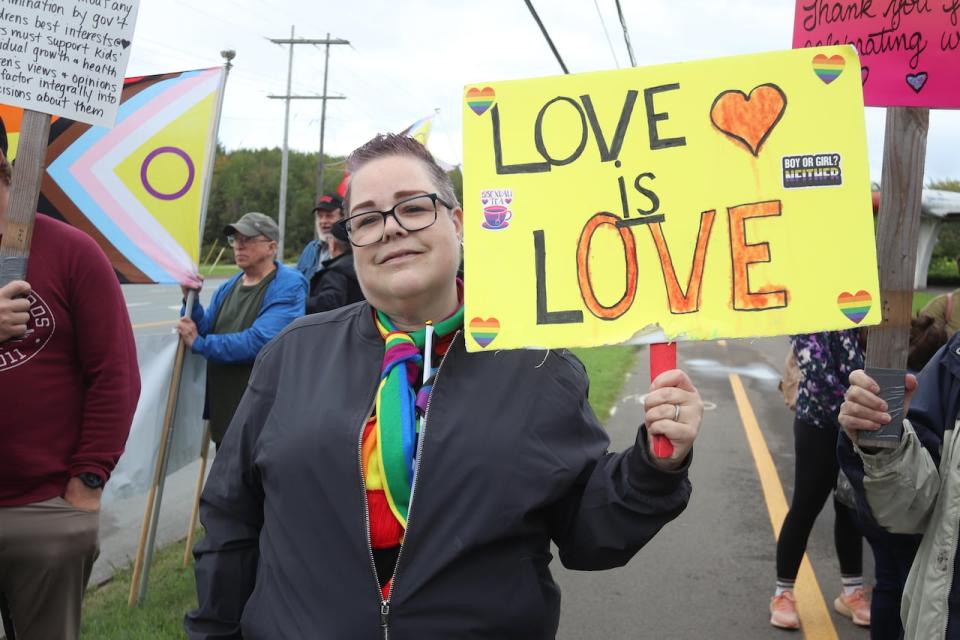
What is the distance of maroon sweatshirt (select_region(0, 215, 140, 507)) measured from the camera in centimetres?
266

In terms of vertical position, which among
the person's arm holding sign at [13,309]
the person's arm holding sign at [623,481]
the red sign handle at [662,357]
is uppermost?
the person's arm holding sign at [13,309]

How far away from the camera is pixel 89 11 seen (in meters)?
2.48

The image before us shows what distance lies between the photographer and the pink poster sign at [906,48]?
6.22 feet

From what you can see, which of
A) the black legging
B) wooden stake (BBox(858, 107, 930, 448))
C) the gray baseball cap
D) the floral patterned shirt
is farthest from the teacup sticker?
the gray baseball cap

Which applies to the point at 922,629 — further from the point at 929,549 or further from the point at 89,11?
the point at 89,11

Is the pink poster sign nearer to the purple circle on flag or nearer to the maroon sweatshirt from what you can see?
the maroon sweatshirt

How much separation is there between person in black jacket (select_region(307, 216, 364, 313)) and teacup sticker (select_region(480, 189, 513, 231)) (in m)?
3.09

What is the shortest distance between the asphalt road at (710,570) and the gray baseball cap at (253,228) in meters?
2.03

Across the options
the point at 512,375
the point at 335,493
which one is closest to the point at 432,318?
the point at 512,375

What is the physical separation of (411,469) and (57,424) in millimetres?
1597

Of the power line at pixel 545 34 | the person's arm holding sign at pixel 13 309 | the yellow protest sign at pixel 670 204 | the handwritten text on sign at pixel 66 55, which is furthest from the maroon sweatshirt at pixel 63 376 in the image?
the power line at pixel 545 34

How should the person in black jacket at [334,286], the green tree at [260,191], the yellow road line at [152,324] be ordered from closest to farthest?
1. the person in black jacket at [334,286]
2. the yellow road line at [152,324]
3. the green tree at [260,191]

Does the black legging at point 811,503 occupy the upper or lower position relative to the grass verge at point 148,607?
upper

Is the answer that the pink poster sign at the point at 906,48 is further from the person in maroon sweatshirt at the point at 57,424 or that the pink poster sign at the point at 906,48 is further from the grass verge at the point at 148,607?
the grass verge at the point at 148,607
